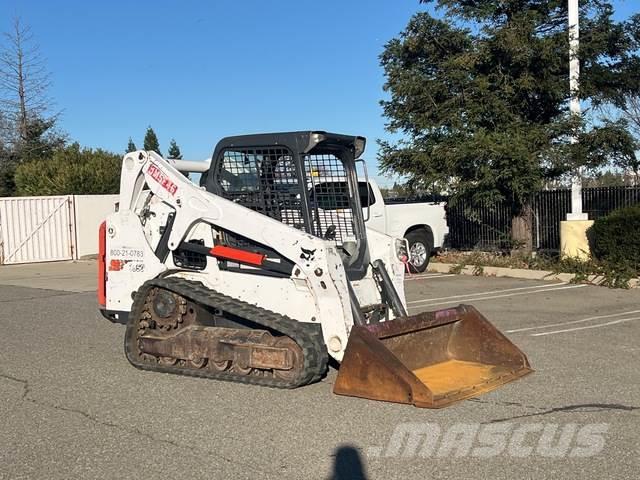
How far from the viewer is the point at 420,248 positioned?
54.0 ft

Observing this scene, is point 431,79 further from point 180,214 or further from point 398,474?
point 398,474

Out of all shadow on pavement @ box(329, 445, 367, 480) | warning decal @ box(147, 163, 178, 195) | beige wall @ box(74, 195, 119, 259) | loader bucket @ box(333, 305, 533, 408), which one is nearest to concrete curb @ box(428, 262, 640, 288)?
loader bucket @ box(333, 305, 533, 408)

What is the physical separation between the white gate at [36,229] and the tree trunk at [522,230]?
13.5m

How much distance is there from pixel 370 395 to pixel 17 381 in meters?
3.53

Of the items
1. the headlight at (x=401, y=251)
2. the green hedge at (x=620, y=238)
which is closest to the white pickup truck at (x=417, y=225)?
the green hedge at (x=620, y=238)

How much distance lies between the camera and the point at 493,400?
5902 millimetres

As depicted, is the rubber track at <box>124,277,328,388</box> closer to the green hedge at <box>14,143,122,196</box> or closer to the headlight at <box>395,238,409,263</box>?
the headlight at <box>395,238,409,263</box>

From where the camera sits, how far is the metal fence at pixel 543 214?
17578mm

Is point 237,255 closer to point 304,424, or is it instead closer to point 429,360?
point 304,424

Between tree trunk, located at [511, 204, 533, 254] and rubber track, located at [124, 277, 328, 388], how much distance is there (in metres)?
11.2

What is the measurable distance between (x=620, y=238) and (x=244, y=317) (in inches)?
360

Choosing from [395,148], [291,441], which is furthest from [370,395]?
[395,148]

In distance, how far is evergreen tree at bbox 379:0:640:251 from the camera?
14.9m

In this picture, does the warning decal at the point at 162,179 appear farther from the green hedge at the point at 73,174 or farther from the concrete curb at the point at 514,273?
the green hedge at the point at 73,174
